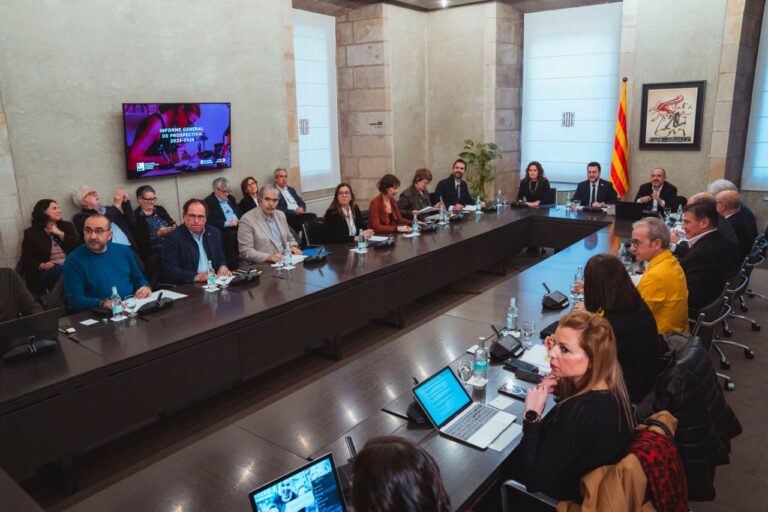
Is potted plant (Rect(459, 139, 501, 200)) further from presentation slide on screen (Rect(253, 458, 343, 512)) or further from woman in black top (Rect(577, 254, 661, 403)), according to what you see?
presentation slide on screen (Rect(253, 458, 343, 512))

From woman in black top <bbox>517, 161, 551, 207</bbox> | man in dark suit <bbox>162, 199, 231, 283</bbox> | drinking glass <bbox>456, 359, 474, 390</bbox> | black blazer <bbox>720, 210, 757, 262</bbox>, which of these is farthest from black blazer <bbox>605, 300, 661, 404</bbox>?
woman in black top <bbox>517, 161, 551, 207</bbox>

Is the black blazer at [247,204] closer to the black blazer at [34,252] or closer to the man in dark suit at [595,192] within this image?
the black blazer at [34,252]

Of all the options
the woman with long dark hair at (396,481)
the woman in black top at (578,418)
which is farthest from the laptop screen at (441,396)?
the woman with long dark hair at (396,481)

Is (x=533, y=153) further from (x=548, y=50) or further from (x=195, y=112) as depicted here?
(x=195, y=112)

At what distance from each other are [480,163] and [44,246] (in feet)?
21.4

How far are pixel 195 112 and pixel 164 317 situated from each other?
3.62 metres

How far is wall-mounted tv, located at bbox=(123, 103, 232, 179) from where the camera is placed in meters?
5.88

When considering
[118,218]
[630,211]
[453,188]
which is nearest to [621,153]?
[630,211]

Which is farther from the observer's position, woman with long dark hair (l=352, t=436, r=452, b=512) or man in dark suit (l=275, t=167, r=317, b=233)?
man in dark suit (l=275, t=167, r=317, b=233)

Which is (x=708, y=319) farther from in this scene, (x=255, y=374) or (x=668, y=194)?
(x=668, y=194)

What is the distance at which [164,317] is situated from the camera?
352 centimetres

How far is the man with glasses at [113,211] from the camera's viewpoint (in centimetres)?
542

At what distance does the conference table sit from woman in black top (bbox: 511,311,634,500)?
0.74ft

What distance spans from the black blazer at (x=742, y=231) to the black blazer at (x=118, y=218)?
587 centimetres
